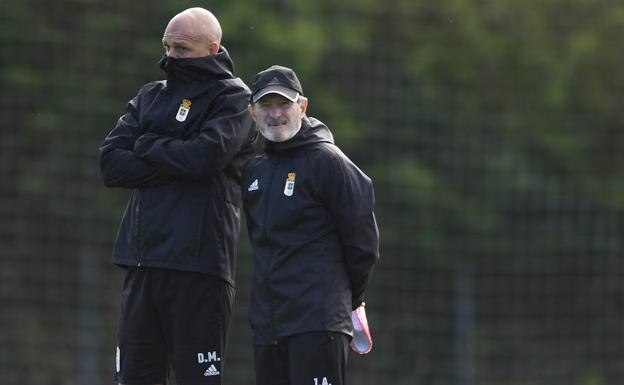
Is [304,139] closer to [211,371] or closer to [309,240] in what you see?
[309,240]

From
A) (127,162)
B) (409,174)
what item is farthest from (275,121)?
(409,174)

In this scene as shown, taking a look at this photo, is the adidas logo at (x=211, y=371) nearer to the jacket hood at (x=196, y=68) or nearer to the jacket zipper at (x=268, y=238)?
the jacket zipper at (x=268, y=238)

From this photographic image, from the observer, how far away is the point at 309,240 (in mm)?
3936

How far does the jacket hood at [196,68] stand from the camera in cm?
416

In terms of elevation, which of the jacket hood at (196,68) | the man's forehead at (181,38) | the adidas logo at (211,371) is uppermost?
the man's forehead at (181,38)

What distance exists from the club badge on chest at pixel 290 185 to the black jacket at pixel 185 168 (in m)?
0.25

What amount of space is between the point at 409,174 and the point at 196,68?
486 centimetres

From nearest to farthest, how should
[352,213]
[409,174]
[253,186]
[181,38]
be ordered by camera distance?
[352,213] → [253,186] → [181,38] → [409,174]

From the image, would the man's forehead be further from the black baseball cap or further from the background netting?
the background netting

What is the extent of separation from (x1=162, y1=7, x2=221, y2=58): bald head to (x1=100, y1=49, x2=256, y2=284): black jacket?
0.04 metres

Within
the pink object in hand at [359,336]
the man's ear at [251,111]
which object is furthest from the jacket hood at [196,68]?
the pink object in hand at [359,336]

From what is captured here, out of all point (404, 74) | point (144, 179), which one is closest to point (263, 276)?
point (144, 179)

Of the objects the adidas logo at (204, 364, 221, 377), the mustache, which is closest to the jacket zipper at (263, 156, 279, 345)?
the mustache

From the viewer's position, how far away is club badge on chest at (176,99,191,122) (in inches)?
165
